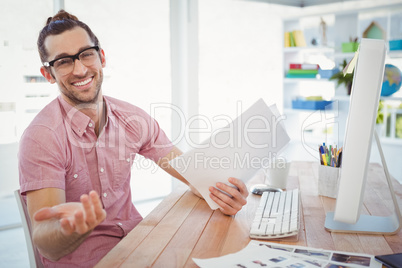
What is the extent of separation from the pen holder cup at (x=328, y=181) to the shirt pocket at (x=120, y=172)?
2.31ft

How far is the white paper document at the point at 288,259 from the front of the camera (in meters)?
0.88

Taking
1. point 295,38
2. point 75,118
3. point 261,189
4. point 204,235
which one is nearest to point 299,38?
point 295,38

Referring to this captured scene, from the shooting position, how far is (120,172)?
4.80ft

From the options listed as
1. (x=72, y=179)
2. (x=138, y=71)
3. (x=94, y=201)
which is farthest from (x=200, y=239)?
(x=138, y=71)

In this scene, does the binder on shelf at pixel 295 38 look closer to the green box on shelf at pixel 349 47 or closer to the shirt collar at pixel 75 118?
the green box on shelf at pixel 349 47

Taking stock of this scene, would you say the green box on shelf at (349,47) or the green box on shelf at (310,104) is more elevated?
the green box on shelf at (349,47)

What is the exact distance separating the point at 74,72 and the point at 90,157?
0.98 feet

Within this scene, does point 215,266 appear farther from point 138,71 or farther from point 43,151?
point 138,71

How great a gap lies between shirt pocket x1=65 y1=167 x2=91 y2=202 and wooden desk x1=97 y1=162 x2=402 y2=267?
0.26 m

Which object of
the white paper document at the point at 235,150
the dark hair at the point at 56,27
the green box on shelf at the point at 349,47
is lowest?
the white paper document at the point at 235,150

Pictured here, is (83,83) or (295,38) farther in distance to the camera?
(295,38)

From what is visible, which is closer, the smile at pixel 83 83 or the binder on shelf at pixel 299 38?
the smile at pixel 83 83

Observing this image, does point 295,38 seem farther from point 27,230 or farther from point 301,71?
point 27,230

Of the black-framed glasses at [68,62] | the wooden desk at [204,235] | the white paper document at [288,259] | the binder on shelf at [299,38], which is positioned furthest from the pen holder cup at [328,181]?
the binder on shelf at [299,38]
